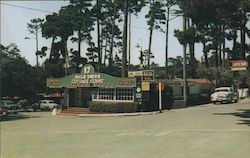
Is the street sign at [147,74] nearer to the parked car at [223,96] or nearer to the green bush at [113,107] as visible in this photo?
the green bush at [113,107]

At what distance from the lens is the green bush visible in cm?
3922

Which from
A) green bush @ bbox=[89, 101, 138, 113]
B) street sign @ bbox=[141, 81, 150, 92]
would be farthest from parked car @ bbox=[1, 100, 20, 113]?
street sign @ bbox=[141, 81, 150, 92]

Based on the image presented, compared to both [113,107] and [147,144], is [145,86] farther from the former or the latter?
[147,144]

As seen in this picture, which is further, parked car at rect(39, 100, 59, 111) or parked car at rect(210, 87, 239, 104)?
parked car at rect(39, 100, 59, 111)

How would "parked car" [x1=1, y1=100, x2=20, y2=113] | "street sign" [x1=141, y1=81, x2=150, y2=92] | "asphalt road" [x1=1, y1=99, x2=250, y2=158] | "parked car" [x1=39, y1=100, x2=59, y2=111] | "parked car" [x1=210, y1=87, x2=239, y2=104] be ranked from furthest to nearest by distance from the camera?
"parked car" [x1=39, y1=100, x2=59, y2=111], "parked car" [x1=1, y1=100, x2=20, y2=113], "parked car" [x1=210, y1=87, x2=239, y2=104], "street sign" [x1=141, y1=81, x2=150, y2=92], "asphalt road" [x1=1, y1=99, x2=250, y2=158]

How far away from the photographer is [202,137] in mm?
19078

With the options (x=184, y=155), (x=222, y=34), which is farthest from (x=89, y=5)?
(x=184, y=155)

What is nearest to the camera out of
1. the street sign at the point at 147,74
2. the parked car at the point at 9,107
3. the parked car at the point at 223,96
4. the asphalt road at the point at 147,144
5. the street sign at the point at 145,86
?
the asphalt road at the point at 147,144

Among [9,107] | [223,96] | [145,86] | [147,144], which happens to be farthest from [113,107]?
[147,144]

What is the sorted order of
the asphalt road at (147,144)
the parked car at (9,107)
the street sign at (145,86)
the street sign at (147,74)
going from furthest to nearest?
the parked car at (9,107)
the street sign at (147,74)
the street sign at (145,86)
the asphalt road at (147,144)

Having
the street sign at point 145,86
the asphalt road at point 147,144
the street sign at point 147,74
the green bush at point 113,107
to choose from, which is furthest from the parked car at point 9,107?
the asphalt road at point 147,144

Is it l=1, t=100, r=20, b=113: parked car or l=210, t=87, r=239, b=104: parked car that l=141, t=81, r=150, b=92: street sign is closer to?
l=210, t=87, r=239, b=104: parked car

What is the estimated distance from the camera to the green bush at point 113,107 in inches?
1544

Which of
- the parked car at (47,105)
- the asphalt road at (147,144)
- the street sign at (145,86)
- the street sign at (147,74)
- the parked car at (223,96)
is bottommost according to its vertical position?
the asphalt road at (147,144)
